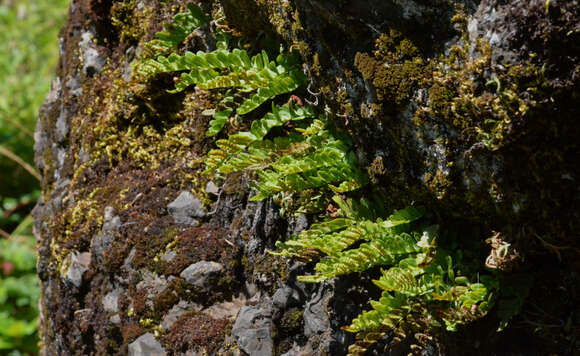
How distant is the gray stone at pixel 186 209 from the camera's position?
3.36m

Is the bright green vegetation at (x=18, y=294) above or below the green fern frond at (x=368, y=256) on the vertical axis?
below

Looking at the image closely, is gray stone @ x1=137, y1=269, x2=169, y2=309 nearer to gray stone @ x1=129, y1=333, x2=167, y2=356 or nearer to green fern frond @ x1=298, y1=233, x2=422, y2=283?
gray stone @ x1=129, y1=333, x2=167, y2=356

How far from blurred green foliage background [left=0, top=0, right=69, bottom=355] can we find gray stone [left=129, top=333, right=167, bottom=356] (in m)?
4.04

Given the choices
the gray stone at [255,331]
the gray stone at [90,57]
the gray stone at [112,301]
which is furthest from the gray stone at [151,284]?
the gray stone at [90,57]

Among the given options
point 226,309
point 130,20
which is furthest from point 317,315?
point 130,20

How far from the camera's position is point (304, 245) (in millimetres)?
2488

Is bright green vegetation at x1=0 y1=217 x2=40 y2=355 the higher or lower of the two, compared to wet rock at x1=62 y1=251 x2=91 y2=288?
lower

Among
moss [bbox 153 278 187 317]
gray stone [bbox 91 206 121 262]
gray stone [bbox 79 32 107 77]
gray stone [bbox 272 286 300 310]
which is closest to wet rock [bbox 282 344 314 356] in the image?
gray stone [bbox 272 286 300 310]

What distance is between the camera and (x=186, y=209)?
3.40m

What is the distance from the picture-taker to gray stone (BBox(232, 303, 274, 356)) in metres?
2.82

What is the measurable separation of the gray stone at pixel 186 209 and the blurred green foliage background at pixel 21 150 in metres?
4.21

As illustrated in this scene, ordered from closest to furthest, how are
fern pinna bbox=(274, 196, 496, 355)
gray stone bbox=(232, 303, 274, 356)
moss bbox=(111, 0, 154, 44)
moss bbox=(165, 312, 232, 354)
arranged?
fern pinna bbox=(274, 196, 496, 355) < gray stone bbox=(232, 303, 274, 356) < moss bbox=(165, 312, 232, 354) < moss bbox=(111, 0, 154, 44)

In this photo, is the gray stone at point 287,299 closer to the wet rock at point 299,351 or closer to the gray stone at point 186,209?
the wet rock at point 299,351

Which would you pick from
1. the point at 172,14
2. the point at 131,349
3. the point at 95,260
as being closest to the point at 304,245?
the point at 131,349
